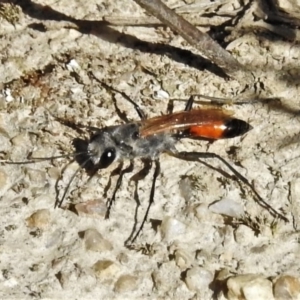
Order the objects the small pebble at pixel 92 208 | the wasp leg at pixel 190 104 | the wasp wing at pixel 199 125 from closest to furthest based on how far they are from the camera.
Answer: the small pebble at pixel 92 208 → the wasp wing at pixel 199 125 → the wasp leg at pixel 190 104

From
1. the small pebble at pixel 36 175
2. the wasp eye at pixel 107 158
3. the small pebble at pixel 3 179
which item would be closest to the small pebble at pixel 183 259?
the wasp eye at pixel 107 158

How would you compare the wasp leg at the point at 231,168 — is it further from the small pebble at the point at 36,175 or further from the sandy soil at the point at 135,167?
the small pebble at the point at 36,175

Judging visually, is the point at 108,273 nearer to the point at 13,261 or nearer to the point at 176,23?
the point at 13,261

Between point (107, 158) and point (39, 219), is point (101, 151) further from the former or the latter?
point (39, 219)

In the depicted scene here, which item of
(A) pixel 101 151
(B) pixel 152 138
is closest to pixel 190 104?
(B) pixel 152 138

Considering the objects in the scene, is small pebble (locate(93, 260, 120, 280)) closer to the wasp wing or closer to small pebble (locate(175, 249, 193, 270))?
small pebble (locate(175, 249, 193, 270))

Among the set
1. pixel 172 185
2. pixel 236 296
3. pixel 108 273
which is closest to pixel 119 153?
pixel 172 185
